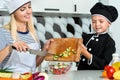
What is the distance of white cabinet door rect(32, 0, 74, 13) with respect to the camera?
2545mm

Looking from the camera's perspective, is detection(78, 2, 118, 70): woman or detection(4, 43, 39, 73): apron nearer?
detection(4, 43, 39, 73): apron

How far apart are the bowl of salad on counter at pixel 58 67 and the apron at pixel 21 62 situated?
0.47 ft

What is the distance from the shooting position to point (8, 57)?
1.64 m

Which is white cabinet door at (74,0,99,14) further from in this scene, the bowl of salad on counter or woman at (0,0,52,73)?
the bowl of salad on counter

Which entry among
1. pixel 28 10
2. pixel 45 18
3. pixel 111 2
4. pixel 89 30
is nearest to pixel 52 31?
pixel 45 18

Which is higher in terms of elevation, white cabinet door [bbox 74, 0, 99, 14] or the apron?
white cabinet door [bbox 74, 0, 99, 14]

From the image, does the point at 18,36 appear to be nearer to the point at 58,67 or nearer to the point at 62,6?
the point at 58,67

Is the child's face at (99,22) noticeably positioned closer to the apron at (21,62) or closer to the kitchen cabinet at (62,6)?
the apron at (21,62)

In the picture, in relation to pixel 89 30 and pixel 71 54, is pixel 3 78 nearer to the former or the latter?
pixel 71 54

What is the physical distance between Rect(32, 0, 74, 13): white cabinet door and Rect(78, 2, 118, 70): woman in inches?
29.1

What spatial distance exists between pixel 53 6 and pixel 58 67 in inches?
45.4

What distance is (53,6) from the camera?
8.57 ft

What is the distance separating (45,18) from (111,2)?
0.59m

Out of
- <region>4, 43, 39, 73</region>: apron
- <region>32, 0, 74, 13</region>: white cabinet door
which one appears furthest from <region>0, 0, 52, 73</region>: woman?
<region>32, 0, 74, 13</region>: white cabinet door
